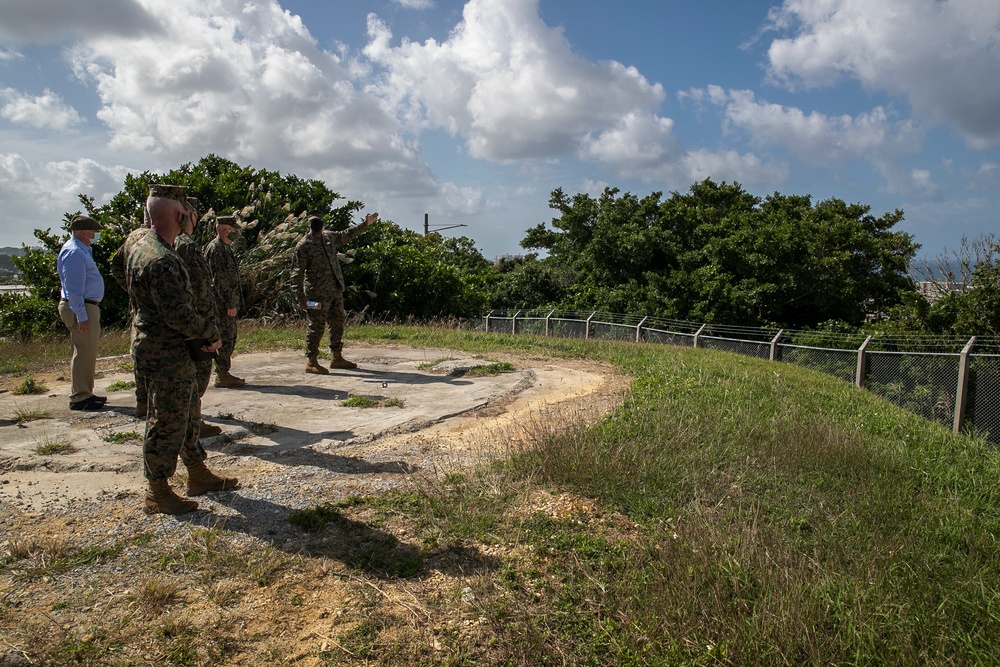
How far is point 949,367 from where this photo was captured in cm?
1058

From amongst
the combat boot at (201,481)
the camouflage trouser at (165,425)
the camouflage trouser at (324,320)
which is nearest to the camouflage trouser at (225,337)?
the camouflage trouser at (324,320)

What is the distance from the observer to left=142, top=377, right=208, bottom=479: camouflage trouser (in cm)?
378

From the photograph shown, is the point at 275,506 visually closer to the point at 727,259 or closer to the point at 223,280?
the point at 223,280

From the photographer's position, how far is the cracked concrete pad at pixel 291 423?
456 centimetres

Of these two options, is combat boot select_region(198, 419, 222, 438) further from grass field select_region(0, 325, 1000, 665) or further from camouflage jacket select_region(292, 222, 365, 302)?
camouflage jacket select_region(292, 222, 365, 302)

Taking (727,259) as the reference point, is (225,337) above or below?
below

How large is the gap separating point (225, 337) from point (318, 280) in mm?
1624

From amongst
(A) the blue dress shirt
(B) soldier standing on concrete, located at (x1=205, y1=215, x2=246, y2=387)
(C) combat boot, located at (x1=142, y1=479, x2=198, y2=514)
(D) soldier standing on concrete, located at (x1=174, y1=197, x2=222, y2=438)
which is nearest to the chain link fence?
(B) soldier standing on concrete, located at (x1=205, y1=215, x2=246, y2=387)

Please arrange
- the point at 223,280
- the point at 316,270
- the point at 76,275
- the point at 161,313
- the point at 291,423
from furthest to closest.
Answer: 1. the point at 316,270
2. the point at 223,280
3. the point at 76,275
4. the point at 291,423
5. the point at 161,313

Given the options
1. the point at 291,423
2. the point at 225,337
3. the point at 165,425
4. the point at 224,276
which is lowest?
the point at 291,423

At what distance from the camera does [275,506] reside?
13.1 ft

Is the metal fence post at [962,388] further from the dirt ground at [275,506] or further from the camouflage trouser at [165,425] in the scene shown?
the camouflage trouser at [165,425]

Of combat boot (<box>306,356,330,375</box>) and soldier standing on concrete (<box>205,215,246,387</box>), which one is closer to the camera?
soldier standing on concrete (<box>205,215,246,387</box>)

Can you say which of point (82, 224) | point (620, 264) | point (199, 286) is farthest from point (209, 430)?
point (620, 264)
